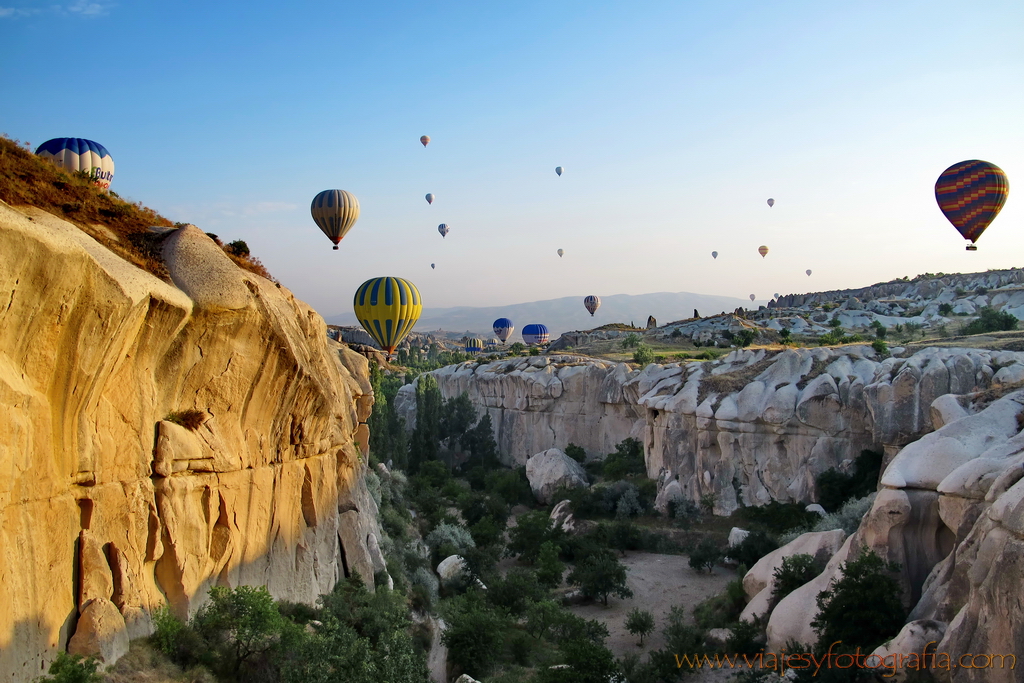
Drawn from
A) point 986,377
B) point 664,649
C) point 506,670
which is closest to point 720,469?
point 986,377

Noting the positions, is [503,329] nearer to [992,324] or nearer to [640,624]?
[992,324]

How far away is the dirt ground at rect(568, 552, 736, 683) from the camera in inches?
728

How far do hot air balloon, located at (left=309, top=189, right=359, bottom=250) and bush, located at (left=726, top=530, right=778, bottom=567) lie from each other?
2047 cm

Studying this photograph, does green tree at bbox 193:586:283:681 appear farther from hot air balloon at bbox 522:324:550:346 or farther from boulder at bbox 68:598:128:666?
hot air balloon at bbox 522:324:550:346

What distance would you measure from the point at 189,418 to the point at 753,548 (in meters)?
17.6

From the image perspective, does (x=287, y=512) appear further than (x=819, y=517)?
No

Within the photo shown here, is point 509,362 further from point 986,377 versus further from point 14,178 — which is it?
point 14,178

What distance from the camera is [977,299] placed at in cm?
6125

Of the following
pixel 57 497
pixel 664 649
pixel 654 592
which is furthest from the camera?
pixel 654 592

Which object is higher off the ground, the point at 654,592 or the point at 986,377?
the point at 986,377

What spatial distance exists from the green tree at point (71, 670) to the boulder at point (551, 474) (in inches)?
980

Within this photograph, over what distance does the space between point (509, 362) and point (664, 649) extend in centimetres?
3023

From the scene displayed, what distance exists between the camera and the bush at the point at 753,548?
22.7m

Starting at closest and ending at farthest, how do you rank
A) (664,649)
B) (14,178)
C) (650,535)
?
(14,178) < (664,649) < (650,535)
